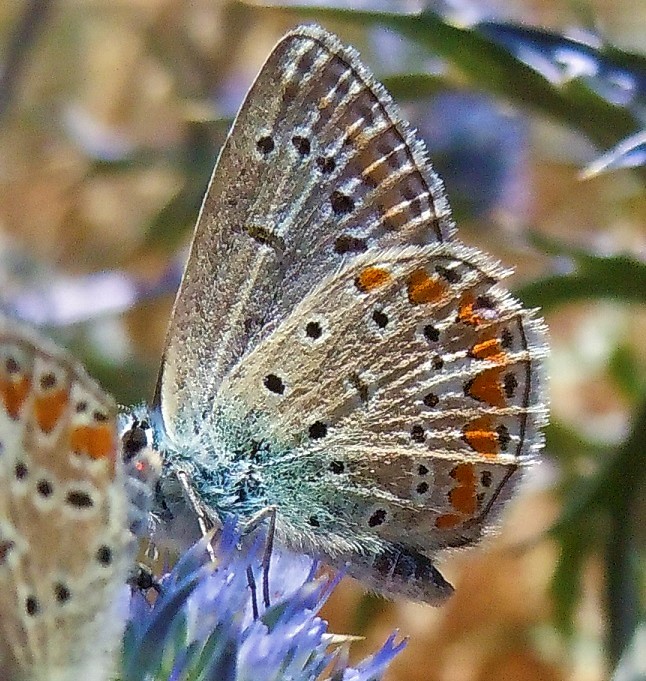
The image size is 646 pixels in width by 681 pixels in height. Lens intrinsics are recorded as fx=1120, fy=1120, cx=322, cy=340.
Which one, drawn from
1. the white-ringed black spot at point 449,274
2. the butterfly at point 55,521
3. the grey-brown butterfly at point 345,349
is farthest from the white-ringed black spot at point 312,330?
the butterfly at point 55,521

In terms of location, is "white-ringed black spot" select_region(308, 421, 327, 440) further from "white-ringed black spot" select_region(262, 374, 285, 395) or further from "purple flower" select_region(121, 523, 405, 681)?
"purple flower" select_region(121, 523, 405, 681)

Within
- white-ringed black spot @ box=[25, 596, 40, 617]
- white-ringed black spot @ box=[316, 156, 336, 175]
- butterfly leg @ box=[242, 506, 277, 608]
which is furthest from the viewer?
white-ringed black spot @ box=[316, 156, 336, 175]

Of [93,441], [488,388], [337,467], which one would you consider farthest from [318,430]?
[93,441]

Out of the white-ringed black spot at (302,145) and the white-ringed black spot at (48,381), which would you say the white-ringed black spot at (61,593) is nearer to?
the white-ringed black spot at (48,381)

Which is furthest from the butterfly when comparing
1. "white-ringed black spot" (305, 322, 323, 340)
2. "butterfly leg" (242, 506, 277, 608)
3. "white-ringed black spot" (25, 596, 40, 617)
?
"white-ringed black spot" (305, 322, 323, 340)

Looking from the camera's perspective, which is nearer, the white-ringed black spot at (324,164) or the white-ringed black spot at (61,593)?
the white-ringed black spot at (61,593)
